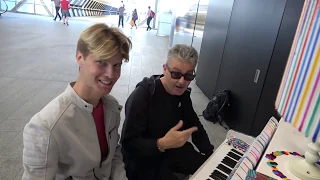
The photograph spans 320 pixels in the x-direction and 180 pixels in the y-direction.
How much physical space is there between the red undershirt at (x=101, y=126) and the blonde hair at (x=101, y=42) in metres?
0.32

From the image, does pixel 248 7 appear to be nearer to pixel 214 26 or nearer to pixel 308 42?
pixel 214 26

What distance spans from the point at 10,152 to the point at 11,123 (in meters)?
0.64

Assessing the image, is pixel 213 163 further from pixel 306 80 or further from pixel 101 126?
pixel 306 80

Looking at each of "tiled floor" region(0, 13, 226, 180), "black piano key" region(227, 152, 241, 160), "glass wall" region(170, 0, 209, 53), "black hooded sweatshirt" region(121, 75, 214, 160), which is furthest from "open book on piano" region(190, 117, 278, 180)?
"glass wall" region(170, 0, 209, 53)

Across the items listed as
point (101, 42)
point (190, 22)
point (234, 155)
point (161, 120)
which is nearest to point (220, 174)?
point (234, 155)

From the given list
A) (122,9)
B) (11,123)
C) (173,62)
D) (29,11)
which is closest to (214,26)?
(173,62)

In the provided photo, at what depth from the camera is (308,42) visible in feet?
1.62

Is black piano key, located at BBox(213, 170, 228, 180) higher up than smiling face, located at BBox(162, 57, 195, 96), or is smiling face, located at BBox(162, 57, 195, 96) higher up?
smiling face, located at BBox(162, 57, 195, 96)

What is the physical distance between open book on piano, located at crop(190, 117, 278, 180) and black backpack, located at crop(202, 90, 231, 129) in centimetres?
192

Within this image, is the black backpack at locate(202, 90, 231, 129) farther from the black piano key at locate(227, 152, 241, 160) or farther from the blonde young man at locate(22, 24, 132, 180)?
the blonde young man at locate(22, 24, 132, 180)

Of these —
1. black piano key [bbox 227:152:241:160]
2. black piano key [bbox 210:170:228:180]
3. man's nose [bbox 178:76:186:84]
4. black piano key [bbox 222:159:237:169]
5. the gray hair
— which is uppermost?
the gray hair

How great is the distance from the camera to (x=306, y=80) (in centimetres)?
49

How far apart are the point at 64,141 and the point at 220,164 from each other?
911 millimetres

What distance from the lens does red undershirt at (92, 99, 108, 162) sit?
1.26 meters
